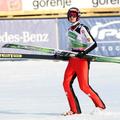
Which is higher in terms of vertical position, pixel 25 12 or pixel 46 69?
pixel 25 12

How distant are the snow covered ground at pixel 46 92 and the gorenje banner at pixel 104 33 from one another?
257 cm

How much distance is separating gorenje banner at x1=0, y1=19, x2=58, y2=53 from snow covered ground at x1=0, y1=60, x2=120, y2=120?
2.48 metres

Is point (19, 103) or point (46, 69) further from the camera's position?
point (46, 69)

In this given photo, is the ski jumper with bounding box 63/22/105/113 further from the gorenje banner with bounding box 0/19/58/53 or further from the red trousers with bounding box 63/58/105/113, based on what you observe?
the gorenje banner with bounding box 0/19/58/53

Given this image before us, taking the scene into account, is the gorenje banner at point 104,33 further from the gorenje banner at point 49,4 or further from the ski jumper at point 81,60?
the ski jumper at point 81,60

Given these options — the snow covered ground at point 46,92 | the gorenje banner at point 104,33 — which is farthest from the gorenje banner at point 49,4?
the snow covered ground at point 46,92

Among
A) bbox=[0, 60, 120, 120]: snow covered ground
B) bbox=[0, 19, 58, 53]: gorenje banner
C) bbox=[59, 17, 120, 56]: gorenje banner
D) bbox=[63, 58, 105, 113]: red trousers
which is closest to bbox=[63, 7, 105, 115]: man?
bbox=[63, 58, 105, 113]: red trousers

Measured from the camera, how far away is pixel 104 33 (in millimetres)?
20859

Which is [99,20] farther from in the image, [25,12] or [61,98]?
[61,98]

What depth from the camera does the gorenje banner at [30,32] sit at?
833 inches

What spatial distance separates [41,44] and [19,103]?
11.5m

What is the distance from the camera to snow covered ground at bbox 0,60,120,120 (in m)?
8.44

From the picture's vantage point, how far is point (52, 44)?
2112 centimetres

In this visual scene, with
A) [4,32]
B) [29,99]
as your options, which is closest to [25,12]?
[4,32]
